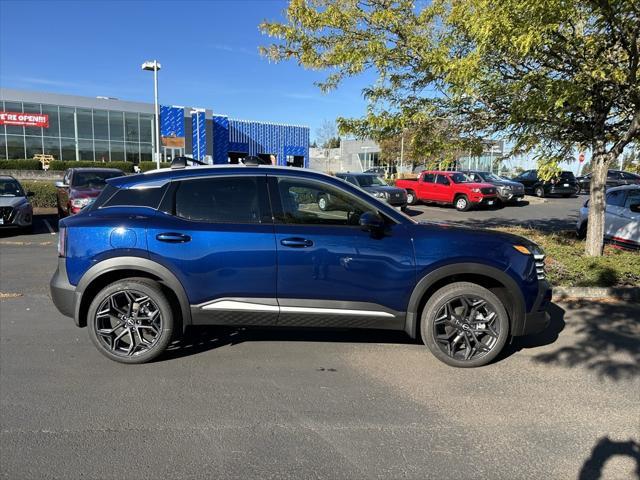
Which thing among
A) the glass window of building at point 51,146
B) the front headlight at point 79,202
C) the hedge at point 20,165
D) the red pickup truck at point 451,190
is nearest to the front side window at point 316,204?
the front headlight at point 79,202

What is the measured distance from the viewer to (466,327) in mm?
4270

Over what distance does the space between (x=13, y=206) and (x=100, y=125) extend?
1279 inches

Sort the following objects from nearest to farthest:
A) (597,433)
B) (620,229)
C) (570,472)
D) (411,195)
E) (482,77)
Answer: (570,472) → (597,433) → (482,77) → (620,229) → (411,195)

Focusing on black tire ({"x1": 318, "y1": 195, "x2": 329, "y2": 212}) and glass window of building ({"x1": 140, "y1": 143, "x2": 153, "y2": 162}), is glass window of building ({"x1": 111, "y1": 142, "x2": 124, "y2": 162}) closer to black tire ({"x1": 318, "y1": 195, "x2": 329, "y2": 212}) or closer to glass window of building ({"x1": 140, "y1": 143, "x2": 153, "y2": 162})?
glass window of building ({"x1": 140, "y1": 143, "x2": 153, "y2": 162})

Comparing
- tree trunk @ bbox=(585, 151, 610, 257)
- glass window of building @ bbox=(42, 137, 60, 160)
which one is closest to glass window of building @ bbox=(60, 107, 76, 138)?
glass window of building @ bbox=(42, 137, 60, 160)

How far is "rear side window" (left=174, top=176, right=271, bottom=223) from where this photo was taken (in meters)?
4.25

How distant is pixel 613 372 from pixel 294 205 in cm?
326

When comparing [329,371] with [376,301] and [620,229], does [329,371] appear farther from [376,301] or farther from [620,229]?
[620,229]

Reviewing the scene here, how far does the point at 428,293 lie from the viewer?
170 inches

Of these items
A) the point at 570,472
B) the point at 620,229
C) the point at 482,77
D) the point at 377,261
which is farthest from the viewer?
the point at 620,229

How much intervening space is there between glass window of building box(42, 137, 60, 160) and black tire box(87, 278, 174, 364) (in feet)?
136

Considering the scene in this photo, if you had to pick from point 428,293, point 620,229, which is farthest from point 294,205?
point 620,229

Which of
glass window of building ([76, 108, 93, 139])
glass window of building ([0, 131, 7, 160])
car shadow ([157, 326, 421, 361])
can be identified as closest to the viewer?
car shadow ([157, 326, 421, 361])

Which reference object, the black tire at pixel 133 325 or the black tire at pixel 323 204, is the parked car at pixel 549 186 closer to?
the black tire at pixel 323 204
